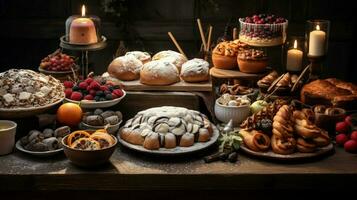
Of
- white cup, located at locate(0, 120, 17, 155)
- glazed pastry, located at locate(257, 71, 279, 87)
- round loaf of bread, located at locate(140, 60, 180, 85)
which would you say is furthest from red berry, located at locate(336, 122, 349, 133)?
white cup, located at locate(0, 120, 17, 155)

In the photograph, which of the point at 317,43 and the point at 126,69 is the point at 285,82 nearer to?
the point at 317,43

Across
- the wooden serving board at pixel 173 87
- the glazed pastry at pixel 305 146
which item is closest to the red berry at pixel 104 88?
the wooden serving board at pixel 173 87

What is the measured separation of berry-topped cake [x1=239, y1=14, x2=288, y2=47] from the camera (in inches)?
180

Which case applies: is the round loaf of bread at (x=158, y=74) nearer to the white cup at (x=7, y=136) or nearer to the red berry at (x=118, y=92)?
the red berry at (x=118, y=92)

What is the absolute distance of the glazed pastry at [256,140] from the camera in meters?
3.59

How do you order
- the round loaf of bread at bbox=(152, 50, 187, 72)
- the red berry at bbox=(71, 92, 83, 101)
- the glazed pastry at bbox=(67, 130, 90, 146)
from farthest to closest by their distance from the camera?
the round loaf of bread at bbox=(152, 50, 187, 72)
the red berry at bbox=(71, 92, 83, 101)
the glazed pastry at bbox=(67, 130, 90, 146)

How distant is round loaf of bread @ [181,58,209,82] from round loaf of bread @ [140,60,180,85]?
0.07 m

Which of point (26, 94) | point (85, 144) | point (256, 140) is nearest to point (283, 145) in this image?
Answer: point (256, 140)

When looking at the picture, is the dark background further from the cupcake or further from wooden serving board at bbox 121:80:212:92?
wooden serving board at bbox 121:80:212:92

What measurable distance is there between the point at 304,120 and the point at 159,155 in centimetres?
87

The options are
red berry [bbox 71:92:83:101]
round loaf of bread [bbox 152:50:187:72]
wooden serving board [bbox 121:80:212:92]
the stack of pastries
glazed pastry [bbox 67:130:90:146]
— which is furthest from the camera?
round loaf of bread [bbox 152:50:187:72]

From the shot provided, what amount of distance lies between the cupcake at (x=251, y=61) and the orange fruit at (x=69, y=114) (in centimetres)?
124

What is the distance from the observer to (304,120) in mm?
3676

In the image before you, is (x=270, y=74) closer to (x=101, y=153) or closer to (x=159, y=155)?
(x=159, y=155)
